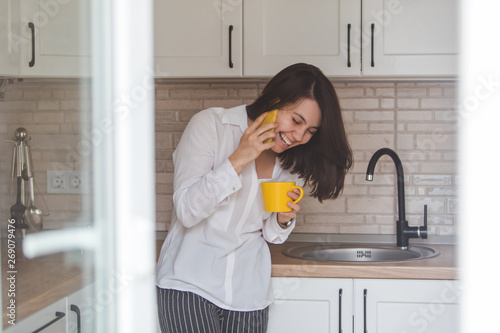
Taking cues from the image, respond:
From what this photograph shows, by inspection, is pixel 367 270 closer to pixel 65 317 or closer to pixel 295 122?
pixel 295 122

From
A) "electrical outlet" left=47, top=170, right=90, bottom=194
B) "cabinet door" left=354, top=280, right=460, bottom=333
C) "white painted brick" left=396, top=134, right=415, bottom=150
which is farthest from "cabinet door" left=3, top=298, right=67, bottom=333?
"white painted brick" left=396, top=134, right=415, bottom=150

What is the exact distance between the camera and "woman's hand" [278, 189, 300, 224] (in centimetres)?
142

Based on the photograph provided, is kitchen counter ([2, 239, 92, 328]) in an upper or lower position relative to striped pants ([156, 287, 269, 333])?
upper

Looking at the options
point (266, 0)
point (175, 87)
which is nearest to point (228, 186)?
point (266, 0)

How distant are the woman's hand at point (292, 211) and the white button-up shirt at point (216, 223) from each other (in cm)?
3

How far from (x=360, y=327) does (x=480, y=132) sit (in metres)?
0.81

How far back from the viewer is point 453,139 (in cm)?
204

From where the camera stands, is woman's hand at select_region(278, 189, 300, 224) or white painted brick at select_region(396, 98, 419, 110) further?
white painted brick at select_region(396, 98, 419, 110)

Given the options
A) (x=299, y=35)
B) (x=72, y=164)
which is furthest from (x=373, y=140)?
(x=72, y=164)

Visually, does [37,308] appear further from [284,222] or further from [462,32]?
[462,32]

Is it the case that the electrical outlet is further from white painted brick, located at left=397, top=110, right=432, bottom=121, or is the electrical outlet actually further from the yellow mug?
white painted brick, located at left=397, top=110, right=432, bottom=121

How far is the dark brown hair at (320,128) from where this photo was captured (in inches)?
54.6

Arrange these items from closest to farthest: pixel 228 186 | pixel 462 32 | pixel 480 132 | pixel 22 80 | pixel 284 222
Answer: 1. pixel 22 80
2. pixel 228 186
3. pixel 284 222
4. pixel 462 32
5. pixel 480 132

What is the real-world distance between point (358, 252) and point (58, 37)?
1622mm
